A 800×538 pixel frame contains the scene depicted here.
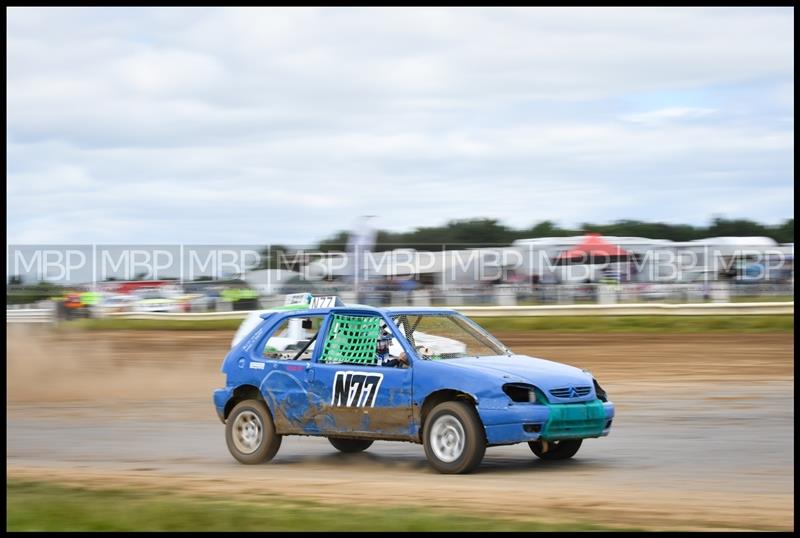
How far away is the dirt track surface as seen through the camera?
8.16m

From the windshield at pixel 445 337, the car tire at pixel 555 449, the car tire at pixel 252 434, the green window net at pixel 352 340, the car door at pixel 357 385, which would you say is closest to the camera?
the car door at pixel 357 385

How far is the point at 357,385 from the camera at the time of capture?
10.3 meters

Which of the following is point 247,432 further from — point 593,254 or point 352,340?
point 593,254

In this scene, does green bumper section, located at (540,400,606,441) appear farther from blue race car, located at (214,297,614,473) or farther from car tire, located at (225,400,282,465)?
car tire, located at (225,400,282,465)

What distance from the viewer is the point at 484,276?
40938mm

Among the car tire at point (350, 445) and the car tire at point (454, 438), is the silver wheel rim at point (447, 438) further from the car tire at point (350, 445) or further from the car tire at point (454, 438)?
the car tire at point (350, 445)

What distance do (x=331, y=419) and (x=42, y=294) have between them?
105 feet

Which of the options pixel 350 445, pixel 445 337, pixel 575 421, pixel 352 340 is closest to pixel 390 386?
pixel 352 340

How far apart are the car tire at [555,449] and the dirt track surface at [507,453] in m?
0.11

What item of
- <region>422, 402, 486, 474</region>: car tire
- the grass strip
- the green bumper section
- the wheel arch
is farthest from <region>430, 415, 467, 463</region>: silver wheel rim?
the grass strip

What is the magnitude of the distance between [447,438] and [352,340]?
1401mm

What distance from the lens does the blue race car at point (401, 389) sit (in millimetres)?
9555

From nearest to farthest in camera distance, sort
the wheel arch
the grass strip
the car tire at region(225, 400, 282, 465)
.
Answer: the grass strip, the wheel arch, the car tire at region(225, 400, 282, 465)

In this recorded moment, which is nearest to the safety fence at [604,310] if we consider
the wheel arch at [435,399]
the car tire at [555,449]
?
the car tire at [555,449]
